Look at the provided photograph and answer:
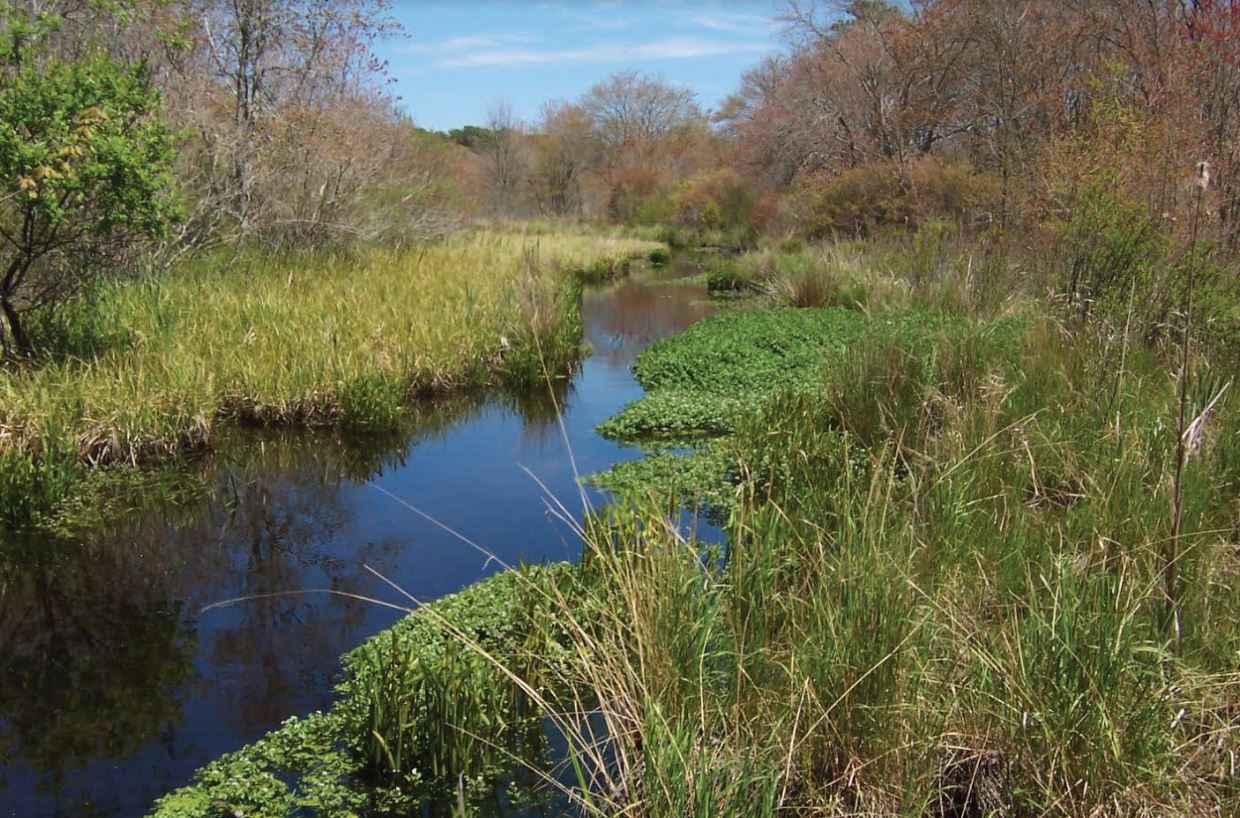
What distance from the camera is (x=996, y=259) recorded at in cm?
1070

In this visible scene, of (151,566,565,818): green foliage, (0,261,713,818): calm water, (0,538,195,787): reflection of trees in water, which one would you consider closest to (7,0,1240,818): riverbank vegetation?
(151,566,565,818): green foliage

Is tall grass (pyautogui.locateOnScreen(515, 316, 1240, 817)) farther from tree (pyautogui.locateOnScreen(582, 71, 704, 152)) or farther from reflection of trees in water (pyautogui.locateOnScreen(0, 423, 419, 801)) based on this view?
tree (pyautogui.locateOnScreen(582, 71, 704, 152))

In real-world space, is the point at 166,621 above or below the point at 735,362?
below

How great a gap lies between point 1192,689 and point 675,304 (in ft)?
48.7

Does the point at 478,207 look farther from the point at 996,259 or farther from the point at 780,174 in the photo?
the point at 996,259

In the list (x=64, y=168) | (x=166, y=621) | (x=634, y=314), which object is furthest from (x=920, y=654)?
(x=634, y=314)

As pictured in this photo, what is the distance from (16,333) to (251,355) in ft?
5.72

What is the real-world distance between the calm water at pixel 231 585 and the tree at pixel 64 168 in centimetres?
197

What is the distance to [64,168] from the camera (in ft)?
21.5

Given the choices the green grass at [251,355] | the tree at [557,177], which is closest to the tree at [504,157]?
the tree at [557,177]

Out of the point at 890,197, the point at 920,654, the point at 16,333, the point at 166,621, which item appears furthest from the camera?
the point at 890,197

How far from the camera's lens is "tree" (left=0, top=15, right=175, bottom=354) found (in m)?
6.50

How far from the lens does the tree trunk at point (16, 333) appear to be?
739 centimetres

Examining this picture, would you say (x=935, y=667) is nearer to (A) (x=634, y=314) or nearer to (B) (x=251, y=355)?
(B) (x=251, y=355)
